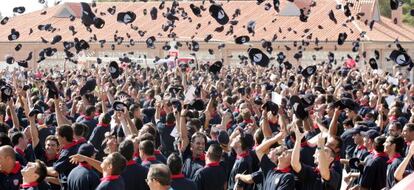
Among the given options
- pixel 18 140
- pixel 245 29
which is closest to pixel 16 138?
pixel 18 140

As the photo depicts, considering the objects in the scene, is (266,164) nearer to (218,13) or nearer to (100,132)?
(100,132)

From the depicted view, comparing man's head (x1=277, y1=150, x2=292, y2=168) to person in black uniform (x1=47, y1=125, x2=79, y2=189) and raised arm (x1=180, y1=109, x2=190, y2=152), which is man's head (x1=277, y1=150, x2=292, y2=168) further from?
person in black uniform (x1=47, y1=125, x2=79, y2=189)

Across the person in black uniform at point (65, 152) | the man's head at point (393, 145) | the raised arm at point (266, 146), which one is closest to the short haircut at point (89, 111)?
the person in black uniform at point (65, 152)

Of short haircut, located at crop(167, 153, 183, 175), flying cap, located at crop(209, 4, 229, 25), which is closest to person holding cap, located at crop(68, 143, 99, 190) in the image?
short haircut, located at crop(167, 153, 183, 175)

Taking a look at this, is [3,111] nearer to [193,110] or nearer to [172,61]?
[193,110]

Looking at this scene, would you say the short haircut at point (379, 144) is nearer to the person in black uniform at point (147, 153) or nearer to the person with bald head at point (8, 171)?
the person in black uniform at point (147, 153)

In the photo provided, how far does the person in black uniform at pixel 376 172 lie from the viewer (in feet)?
33.1

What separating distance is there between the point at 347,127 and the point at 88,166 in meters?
5.24

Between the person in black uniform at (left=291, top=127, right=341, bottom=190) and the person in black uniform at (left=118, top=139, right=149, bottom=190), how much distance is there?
61.5 inches

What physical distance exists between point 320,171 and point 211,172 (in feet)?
3.86

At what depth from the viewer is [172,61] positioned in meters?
38.4

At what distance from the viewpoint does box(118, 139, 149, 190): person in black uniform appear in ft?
29.5

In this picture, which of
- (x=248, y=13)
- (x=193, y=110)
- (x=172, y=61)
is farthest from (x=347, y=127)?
(x=248, y=13)

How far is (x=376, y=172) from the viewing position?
33.1 ft
